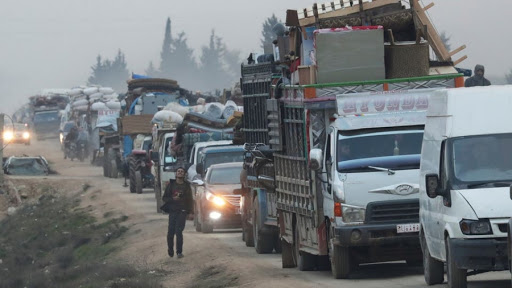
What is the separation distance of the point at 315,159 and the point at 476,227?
3.99 metres

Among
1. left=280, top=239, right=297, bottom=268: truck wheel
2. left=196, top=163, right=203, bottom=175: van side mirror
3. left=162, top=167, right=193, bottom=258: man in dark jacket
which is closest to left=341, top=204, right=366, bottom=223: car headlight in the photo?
left=280, top=239, right=297, bottom=268: truck wheel

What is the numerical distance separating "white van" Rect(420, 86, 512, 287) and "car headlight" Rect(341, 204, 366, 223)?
6.25 feet

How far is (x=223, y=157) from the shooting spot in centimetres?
3222

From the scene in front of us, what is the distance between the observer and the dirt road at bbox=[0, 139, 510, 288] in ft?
60.0

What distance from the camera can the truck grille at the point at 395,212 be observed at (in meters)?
18.1

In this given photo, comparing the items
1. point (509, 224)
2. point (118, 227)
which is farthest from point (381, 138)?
point (118, 227)

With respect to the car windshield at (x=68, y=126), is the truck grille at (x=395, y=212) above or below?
above

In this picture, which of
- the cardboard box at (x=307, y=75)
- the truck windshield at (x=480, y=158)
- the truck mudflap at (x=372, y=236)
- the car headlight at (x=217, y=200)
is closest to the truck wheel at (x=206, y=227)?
the car headlight at (x=217, y=200)

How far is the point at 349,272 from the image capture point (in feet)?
61.8

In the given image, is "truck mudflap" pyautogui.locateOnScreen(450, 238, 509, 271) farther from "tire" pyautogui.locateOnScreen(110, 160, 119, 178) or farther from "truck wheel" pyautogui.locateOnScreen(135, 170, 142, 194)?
"tire" pyautogui.locateOnScreen(110, 160, 119, 178)

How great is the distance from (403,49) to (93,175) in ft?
149

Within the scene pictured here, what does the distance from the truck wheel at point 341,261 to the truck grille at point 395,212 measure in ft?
2.23

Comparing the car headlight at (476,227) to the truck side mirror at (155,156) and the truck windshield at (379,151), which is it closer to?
the truck windshield at (379,151)

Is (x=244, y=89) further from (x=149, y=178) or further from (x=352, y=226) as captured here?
(x=149, y=178)
